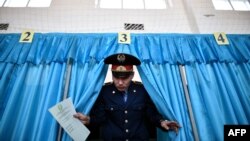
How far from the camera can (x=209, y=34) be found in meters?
2.68

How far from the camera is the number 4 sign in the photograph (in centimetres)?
259

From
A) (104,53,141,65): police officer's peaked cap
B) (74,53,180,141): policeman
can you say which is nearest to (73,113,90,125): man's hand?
(74,53,180,141): policeman

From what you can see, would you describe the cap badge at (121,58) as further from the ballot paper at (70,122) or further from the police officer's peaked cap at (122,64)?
the ballot paper at (70,122)

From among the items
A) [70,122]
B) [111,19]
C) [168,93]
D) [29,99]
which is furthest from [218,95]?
[29,99]

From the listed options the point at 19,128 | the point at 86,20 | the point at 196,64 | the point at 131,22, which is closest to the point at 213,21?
the point at 196,64

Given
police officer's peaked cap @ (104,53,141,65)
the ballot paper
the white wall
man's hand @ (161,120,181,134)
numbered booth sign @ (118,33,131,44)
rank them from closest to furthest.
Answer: the ballot paper < man's hand @ (161,120,181,134) < police officer's peaked cap @ (104,53,141,65) < numbered booth sign @ (118,33,131,44) < the white wall

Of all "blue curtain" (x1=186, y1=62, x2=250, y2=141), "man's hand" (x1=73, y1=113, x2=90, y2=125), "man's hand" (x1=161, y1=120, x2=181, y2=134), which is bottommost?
"man's hand" (x1=161, y1=120, x2=181, y2=134)

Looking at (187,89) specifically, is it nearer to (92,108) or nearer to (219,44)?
(219,44)

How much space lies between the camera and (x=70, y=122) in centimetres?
171

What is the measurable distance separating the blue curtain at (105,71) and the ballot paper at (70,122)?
7.7 inches

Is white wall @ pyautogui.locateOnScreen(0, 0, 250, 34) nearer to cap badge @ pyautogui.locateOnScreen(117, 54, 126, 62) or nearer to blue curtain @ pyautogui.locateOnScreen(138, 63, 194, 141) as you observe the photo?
blue curtain @ pyautogui.locateOnScreen(138, 63, 194, 141)

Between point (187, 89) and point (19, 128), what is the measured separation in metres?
1.87

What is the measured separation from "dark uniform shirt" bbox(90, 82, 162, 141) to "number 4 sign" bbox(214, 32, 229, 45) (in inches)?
51.7

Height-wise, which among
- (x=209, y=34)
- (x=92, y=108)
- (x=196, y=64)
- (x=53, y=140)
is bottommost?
(x=53, y=140)
